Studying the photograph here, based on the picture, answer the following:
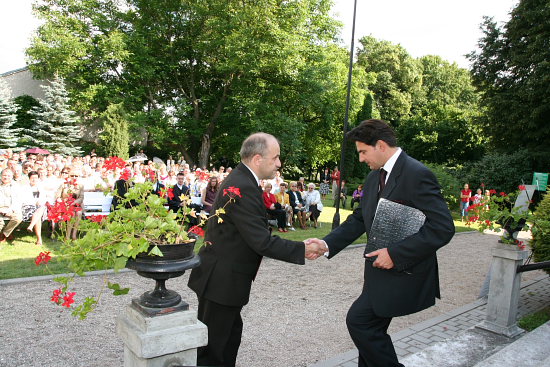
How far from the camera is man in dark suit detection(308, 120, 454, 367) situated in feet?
9.69

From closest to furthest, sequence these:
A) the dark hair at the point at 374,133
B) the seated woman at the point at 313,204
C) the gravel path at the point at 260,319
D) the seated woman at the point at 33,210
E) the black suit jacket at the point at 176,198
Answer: the dark hair at the point at 374,133 < the gravel path at the point at 260,319 < the seated woman at the point at 33,210 < the black suit jacket at the point at 176,198 < the seated woman at the point at 313,204

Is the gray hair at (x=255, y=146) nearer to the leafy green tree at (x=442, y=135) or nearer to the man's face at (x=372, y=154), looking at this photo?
the man's face at (x=372, y=154)

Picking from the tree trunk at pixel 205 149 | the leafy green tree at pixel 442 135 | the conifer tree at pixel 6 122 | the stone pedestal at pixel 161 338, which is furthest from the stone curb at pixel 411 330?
the leafy green tree at pixel 442 135

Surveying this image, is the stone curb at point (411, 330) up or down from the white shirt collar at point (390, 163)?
down

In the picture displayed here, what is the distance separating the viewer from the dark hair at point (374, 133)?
322 cm

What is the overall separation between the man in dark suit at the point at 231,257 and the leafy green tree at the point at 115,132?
26.1 meters

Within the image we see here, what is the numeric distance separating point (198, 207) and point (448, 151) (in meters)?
32.0

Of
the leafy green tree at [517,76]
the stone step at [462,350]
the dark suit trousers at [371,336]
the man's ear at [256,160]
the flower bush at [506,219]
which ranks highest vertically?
the leafy green tree at [517,76]

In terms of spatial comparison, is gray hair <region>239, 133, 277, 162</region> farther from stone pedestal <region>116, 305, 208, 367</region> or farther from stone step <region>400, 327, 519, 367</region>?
stone step <region>400, 327, 519, 367</region>

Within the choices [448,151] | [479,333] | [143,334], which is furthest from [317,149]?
[143,334]

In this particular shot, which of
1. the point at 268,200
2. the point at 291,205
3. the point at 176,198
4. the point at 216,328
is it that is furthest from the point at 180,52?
the point at 216,328

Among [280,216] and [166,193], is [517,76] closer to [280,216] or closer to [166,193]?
[280,216]

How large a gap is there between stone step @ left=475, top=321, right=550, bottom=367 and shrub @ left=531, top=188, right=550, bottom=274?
1.89 metres

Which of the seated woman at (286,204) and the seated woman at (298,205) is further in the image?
the seated woman at (298,205)
